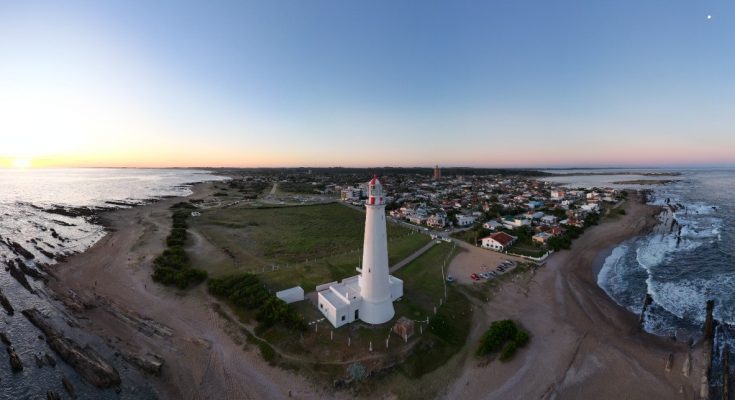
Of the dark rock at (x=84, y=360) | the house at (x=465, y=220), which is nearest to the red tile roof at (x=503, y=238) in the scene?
the house at (x=465, y=220)

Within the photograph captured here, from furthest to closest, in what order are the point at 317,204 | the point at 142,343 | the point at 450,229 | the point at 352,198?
the point at 352,198
the point at 317,204
the point at 450,229
the point at 142,343

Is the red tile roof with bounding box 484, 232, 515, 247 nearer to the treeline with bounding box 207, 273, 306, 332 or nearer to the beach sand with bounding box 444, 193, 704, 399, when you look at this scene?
the beach sand with bounding box 444, 193, 704, 399

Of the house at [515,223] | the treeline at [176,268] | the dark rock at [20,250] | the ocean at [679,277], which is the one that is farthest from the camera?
the house at [515,223]

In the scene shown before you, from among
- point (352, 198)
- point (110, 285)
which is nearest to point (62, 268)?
point (110, 285)

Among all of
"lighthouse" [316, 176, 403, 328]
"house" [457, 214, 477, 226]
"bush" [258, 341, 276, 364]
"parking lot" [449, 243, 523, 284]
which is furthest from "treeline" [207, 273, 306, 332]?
"house" [457, 214, 477, 226]

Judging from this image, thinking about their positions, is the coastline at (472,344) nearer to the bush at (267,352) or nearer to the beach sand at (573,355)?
the beach sand at (573,355)

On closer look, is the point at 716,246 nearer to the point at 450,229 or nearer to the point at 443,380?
the point at 450,229
